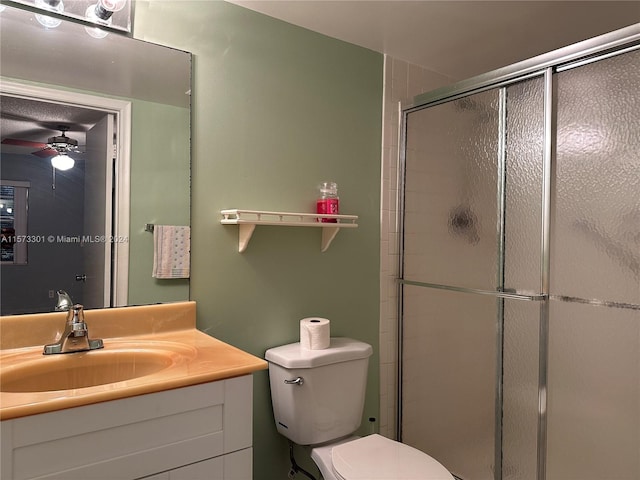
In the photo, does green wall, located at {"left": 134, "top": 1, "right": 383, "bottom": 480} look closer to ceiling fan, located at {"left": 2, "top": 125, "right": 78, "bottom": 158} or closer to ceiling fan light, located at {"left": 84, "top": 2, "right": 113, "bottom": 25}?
ceiling fan light, located at {"left": 84, "top": 2, "right": 113, "bottom": 25}

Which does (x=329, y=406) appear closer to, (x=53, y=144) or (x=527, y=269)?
(x=527, y=269)

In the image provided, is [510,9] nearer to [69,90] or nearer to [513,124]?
[513,124]

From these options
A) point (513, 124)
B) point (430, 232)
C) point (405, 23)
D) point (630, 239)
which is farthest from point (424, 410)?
Answer: point (405, 23)

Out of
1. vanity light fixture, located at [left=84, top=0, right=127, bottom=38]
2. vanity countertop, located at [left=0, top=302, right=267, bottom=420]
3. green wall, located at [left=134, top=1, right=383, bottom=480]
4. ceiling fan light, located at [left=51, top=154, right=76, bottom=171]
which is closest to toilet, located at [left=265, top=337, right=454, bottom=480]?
green wall, located at [left=134, top=1, right=383, bottom=480]

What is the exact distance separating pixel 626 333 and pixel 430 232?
1.00m

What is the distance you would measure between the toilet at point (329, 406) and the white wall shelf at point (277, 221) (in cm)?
49

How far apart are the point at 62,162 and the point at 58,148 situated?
0.05m

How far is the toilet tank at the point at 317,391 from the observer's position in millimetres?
1896

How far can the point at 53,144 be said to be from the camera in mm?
1557

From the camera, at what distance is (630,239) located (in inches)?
64.6

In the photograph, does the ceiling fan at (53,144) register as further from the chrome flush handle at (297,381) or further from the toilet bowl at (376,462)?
the toilet bowl at (376,462)

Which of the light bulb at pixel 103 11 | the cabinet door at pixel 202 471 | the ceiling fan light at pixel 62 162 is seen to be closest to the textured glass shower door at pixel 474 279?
the cabinet door at pixel 202 471

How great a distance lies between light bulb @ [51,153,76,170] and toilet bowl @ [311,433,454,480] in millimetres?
1376

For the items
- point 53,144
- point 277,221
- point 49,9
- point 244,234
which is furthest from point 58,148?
point 277,221
